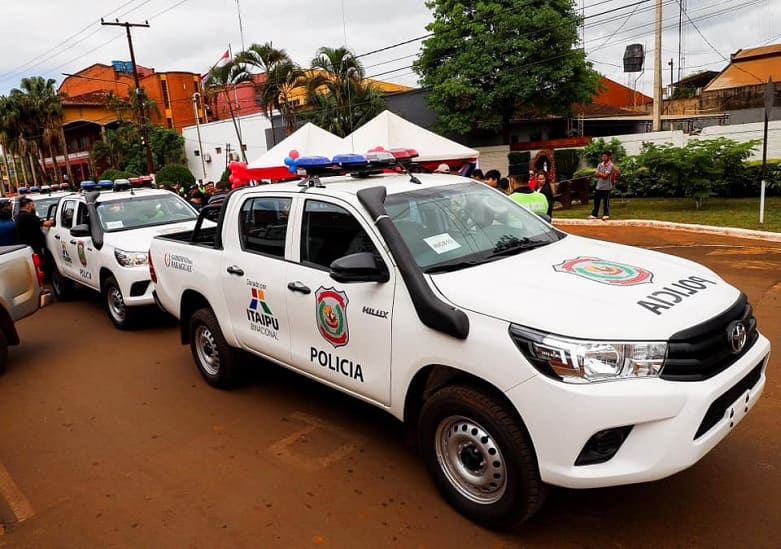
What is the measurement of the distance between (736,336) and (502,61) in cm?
2627

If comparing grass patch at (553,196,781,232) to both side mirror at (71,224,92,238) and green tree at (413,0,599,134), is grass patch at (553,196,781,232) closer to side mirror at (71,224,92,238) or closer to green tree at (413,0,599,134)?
green tree at (413,0,599,134)

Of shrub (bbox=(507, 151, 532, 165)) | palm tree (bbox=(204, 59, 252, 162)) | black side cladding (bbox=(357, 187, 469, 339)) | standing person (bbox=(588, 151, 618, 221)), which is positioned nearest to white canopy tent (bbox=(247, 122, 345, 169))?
standing person (bbox=(588, 151, 618, 221))

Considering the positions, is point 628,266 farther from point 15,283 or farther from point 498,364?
point 15,283

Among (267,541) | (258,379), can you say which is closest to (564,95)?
(258,379)

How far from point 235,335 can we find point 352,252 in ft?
5.45

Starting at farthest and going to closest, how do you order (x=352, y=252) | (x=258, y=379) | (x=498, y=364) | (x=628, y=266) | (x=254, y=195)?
(x=258, y=379) → (x=254, y=195) → (x=352, y=252) → (x=628, y=266) → (x=498, y=364)

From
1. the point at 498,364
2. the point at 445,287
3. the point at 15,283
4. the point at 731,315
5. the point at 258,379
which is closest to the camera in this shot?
the point at 498,364

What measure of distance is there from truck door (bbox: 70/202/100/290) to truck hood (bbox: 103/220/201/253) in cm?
38

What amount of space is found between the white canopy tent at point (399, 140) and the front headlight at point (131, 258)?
20.5ft

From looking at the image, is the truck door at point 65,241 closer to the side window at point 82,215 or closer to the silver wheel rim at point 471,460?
the side window at point 82,215

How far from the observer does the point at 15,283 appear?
6.32m

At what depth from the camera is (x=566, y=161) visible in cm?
2569

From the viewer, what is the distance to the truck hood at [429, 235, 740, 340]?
2615mm

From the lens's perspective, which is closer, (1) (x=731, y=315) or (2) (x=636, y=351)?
(2) (x=636, y=351)
